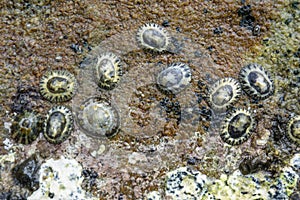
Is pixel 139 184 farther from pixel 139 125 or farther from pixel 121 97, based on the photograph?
pixel 121 97

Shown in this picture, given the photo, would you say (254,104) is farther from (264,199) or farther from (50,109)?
(50,109)

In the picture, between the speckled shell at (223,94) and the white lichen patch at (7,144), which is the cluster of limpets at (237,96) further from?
the white lichen patch at (7,144)

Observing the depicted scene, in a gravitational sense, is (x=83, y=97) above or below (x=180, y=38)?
below

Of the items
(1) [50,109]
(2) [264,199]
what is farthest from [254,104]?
(1) [50,109]

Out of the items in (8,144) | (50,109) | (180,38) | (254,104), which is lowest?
(8,144)

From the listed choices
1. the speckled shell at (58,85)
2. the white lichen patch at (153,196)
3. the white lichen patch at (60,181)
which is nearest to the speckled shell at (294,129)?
the white lichen patch at (153,196)

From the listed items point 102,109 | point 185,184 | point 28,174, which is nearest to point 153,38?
point 102,109

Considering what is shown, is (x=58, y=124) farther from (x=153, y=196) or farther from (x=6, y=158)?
(x=153, y=196)
